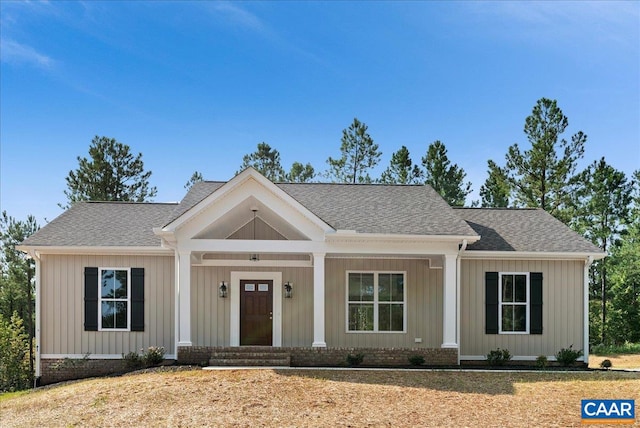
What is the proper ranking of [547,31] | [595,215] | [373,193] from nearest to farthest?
1. [547,31]
2. [373,193]
3. [595,215]

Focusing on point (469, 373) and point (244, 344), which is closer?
point (469, 373)

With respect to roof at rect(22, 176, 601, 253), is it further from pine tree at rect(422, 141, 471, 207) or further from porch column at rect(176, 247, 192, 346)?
pine tree at rect(422, 141, 471, 207)

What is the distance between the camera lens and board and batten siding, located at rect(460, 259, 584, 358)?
14.5m

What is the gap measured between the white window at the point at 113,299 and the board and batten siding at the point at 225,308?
5.79 feet

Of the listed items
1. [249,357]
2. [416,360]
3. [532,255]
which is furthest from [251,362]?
[532,255]

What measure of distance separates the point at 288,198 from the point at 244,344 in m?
4.61

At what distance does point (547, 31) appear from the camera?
1538cm

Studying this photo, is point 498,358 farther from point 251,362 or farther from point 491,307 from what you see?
point 251,362

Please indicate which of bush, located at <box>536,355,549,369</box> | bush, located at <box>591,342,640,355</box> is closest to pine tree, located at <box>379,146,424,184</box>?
bush, located at <box>591,342,640,355</box>

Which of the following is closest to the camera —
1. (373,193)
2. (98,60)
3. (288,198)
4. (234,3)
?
(288,198)

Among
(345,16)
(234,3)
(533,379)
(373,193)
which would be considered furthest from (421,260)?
(234,3)

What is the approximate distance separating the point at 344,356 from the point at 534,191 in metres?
19.1

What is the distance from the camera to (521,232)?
15.7 m

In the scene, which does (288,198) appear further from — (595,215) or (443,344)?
(595,215)
